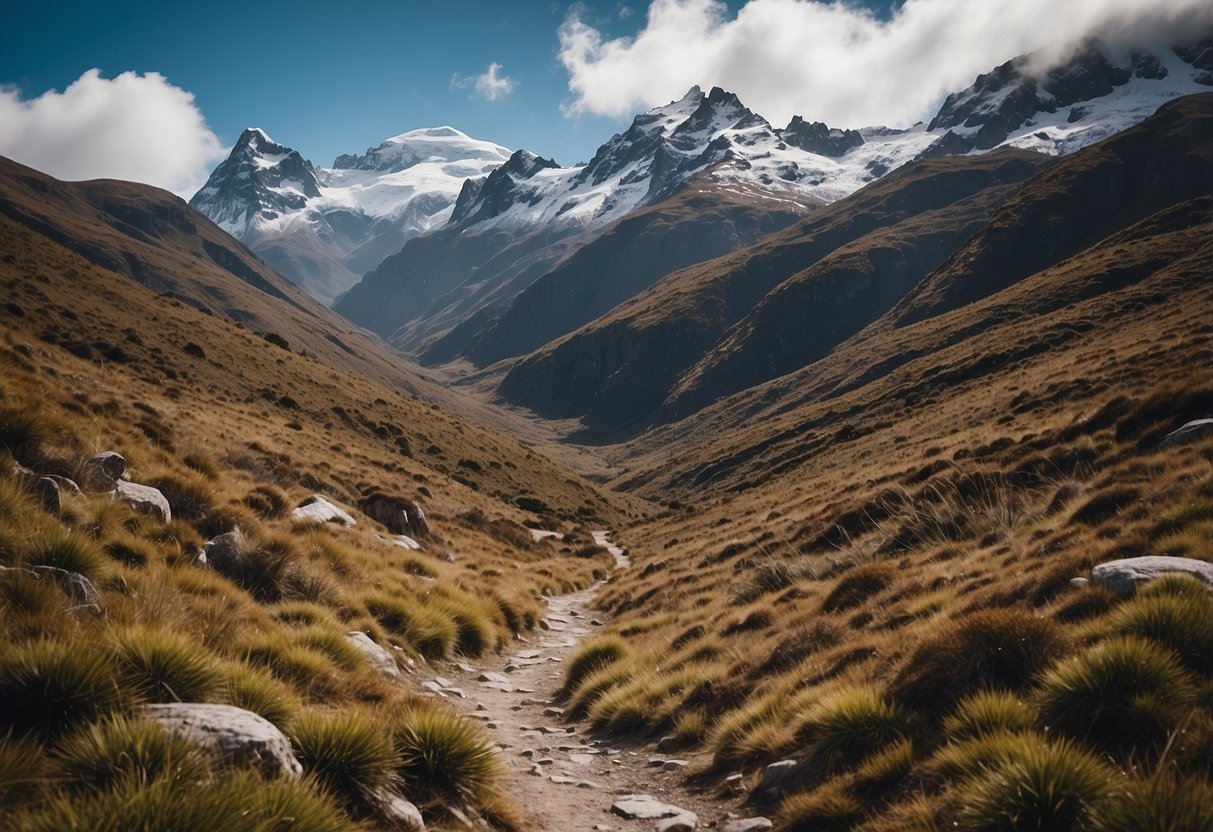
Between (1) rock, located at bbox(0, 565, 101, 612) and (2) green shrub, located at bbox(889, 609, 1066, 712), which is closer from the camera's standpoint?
(2) green shrub, located at bbox(889, 609, 1066, 712)

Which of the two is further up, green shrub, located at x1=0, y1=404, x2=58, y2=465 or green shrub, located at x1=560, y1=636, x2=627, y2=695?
green shrub, located at x1=0, y1=404, x2=58, y2=465

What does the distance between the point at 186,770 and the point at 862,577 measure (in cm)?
1146

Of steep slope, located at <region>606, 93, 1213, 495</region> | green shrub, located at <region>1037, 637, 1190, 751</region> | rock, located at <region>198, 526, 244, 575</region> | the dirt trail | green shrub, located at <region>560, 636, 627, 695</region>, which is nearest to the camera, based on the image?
green shrub, located at <region>1037, 637, 1190, 751</region>

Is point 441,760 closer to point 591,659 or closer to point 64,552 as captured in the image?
point 64,552

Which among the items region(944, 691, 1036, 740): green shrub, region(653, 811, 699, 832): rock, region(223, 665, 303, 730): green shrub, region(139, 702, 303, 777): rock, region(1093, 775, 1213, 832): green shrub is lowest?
region(653, 811, 699, 832): rock

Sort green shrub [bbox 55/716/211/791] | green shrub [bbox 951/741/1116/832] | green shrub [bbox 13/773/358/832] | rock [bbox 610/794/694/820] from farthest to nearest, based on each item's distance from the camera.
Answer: rock [bbox 610/794/694/820] → green shrub [bbox 951/741/1116/832] → green shrub [bbox 55/716/211/791] → green shrub [bbox 13/773/358/832]

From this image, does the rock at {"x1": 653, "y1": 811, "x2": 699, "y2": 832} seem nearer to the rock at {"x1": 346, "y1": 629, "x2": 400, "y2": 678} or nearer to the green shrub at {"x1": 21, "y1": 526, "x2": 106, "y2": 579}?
the rock at {"x1": 346, "y1": 629, "x2": 400, "y2": 678}

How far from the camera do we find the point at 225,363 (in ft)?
214

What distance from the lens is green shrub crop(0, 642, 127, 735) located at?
480 centimetres

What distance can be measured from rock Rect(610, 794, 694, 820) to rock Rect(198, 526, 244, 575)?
27.1 feet

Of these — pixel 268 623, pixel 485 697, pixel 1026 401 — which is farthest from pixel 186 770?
pixel 1026 401

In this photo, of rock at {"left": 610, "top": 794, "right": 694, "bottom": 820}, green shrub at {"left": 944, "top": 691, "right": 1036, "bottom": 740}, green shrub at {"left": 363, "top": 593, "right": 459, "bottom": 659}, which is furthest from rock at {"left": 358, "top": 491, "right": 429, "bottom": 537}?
green shrub at {"left": 944, "top": 691, "right": 1036, "bottom": 740}

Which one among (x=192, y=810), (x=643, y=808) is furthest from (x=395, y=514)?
(x=192, y=810)

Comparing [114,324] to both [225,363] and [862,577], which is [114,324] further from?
[862,577]
